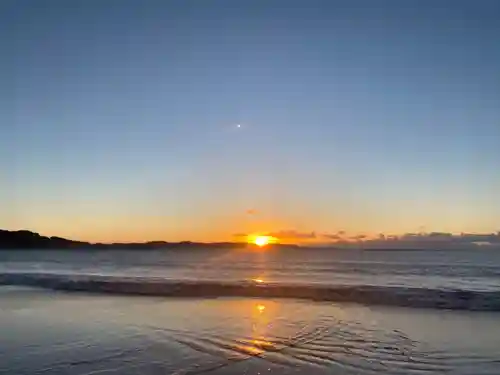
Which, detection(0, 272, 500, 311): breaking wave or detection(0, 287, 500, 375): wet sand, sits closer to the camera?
detection(0, 287, 500, 375): wet sand

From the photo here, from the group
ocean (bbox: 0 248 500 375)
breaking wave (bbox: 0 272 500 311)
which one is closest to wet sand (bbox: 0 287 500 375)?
ocean (bbox: 0 248 500 375)

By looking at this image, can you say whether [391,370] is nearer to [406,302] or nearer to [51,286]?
[406,302]

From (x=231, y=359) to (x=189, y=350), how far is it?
106cm

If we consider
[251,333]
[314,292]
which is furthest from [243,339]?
[314,292]

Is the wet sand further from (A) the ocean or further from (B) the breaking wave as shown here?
(B) the breaking wave

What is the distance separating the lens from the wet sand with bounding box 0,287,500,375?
870cm

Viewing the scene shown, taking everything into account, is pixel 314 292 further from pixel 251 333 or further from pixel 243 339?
pixel 243 339

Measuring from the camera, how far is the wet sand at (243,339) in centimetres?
870

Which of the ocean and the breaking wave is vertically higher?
the breaking wave

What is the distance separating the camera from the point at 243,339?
36.1ft

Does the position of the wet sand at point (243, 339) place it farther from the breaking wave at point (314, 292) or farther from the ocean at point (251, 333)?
the breaking wave at point (314, 292)

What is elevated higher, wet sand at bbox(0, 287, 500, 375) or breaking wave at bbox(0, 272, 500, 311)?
breaking wave at bbox(0, 272, 500, 311)

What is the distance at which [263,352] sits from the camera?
9695mm

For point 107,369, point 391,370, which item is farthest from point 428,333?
point 107,369
